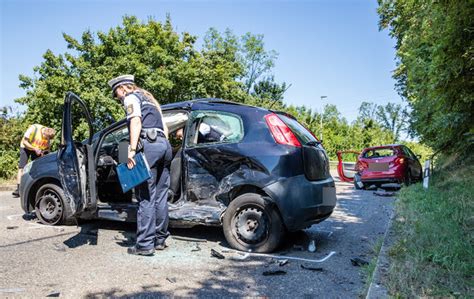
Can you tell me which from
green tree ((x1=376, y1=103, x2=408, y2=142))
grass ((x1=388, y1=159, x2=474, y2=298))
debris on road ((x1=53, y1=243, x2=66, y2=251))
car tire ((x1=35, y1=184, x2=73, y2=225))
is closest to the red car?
grass ((x1=388, y1=159, x2=474, y2=298))

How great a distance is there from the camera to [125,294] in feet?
9.51

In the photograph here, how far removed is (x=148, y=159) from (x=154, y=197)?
1.45ft

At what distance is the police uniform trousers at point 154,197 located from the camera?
405 cm

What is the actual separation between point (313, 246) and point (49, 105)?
15.1 m

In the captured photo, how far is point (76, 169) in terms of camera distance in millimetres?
4492

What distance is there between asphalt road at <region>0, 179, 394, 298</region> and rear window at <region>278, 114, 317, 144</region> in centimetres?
129

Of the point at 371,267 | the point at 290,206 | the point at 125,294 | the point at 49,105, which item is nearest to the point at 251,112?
the point at 290,206

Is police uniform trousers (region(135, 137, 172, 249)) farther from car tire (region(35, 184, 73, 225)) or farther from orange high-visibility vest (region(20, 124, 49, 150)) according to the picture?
orange high-visibility vest (region(20, 124, 49, 150))

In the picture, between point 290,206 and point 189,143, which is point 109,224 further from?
point 290,206

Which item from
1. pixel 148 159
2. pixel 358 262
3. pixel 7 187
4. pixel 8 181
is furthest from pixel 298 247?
pixel 8 181

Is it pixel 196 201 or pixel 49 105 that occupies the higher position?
pixel 49 105

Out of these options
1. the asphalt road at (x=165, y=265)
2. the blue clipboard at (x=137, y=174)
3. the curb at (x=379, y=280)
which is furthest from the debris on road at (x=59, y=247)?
the curb at (x=379, y=280)

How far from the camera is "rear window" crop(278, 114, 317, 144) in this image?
14.6ft

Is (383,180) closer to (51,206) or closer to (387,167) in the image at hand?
(387,167)
